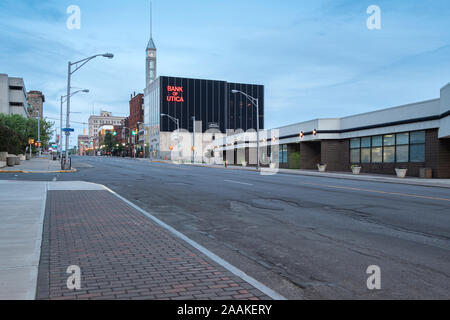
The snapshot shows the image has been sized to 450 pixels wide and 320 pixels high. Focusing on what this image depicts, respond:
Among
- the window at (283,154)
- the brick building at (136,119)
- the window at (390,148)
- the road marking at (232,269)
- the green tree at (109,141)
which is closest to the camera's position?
the road marking at (232,269)

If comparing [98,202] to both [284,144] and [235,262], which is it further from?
[284,144]

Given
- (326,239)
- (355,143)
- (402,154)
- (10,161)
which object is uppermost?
(355,143)

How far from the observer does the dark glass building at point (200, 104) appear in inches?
3659

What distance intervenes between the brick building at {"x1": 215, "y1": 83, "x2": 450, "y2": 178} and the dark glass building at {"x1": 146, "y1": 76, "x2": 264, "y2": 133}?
155 ft

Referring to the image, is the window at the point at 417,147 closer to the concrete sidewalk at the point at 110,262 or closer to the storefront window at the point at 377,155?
the storefront window at the point at 377,155

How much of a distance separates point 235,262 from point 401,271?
2421 mm

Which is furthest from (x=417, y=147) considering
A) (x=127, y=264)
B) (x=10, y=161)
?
(x=10, y=161)

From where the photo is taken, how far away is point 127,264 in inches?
213

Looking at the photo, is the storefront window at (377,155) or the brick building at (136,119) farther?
the brick building at (136,119)

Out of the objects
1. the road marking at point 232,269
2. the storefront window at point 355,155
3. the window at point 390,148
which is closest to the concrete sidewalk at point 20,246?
the road marking at point 232,269

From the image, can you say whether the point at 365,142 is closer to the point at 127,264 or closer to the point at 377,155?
the point at 377,155

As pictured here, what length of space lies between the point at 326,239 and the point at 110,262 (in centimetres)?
414

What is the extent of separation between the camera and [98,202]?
11.9 meters

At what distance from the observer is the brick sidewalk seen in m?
4.32
